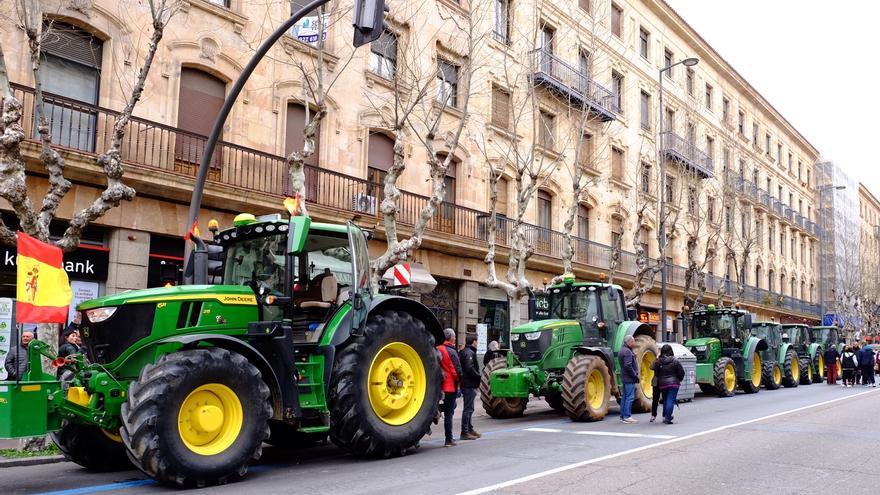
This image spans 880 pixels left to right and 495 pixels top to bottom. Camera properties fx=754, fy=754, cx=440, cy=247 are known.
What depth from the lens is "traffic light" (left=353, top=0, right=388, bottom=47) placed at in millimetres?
10430

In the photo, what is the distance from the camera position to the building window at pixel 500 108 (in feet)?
84.1

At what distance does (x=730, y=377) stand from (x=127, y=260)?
1550 centimetres

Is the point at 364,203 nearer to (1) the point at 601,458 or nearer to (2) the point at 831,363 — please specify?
(1) the point at 601,458

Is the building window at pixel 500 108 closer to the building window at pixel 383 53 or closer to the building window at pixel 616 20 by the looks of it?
the building window at pixel 383 53

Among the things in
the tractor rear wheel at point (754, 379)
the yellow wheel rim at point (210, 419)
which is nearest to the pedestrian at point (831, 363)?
the tractor rear wheel at point (754, 379)

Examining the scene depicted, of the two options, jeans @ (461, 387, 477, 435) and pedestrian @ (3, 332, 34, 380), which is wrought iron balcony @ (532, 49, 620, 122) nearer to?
jeans @ (461, 387, 477, 435)

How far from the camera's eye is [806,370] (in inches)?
1050

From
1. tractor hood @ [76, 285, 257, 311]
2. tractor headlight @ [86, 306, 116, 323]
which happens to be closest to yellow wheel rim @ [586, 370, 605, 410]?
tractor hood @ [76, 285, 257, 311]

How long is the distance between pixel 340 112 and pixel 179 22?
16.1 feet

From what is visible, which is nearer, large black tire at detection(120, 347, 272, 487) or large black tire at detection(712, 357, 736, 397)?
large black tire at detection(120, 347, 272, 487)

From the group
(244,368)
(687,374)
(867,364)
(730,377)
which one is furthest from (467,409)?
(867,364)

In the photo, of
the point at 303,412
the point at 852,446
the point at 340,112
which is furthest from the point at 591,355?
the point at 340,112

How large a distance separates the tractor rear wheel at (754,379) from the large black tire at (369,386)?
1444 centimetres

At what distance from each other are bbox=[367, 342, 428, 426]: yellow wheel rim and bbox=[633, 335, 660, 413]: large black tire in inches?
255
